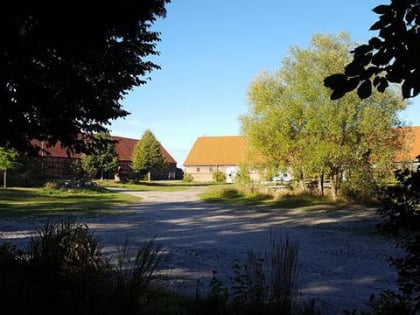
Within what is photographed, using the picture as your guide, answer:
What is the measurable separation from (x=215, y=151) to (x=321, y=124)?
56.0 meters

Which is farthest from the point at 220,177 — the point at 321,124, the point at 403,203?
the point at 403,203

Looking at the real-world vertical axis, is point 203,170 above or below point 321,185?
above

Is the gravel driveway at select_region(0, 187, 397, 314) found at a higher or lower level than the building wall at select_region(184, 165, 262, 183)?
lower

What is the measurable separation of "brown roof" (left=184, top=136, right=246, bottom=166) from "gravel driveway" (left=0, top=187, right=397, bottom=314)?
55632 millimetres

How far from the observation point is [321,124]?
2581 centimetres

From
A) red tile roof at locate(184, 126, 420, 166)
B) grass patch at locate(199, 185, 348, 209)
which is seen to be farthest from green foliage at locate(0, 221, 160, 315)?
red tile roof at locate(184, 126, 420, 166)

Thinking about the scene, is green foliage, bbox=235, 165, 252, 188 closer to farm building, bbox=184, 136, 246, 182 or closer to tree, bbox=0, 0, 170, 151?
tree, bbox=0, 0, 170, 151

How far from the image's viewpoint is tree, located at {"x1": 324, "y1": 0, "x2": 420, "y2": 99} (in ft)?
8.63

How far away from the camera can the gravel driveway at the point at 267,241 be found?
27.8 feet

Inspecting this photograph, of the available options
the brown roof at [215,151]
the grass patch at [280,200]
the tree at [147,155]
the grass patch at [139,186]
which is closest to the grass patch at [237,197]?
the grass patch at [280,200]

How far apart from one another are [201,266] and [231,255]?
1545 millimetres

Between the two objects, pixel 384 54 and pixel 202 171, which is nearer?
pixel 384 54

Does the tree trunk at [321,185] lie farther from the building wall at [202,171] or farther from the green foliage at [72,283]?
the building wall at [202,171]

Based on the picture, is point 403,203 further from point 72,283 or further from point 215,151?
point 215,151
